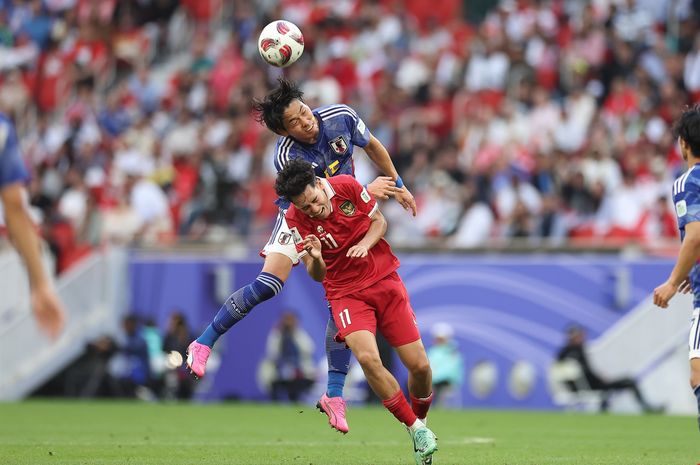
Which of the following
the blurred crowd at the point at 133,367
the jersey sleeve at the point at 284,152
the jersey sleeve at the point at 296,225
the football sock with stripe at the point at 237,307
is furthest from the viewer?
the blurred crowd at the point at 133,367

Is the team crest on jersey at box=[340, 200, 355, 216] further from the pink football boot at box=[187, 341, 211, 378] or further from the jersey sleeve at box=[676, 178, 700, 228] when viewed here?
the jersey sleeve at box=[676, 178, 700, 228]

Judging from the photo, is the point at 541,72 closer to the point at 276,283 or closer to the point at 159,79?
the point at 159,79

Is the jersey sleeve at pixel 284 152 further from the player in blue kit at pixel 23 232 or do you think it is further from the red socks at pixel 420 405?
the player in blue kit at pixel 23 232

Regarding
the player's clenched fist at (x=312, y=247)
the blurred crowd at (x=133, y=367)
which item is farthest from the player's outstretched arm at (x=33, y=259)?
the blurred crowd at (x=133, y=367)

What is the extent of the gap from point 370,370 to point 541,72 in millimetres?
14301

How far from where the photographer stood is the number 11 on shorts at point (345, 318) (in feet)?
34.1

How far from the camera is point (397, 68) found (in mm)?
25172

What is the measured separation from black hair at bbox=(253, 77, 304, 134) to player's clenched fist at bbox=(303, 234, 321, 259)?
1.25 meters

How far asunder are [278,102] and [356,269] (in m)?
1.48

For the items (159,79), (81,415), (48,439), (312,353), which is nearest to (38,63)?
(159,79)

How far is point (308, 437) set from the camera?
14172mm

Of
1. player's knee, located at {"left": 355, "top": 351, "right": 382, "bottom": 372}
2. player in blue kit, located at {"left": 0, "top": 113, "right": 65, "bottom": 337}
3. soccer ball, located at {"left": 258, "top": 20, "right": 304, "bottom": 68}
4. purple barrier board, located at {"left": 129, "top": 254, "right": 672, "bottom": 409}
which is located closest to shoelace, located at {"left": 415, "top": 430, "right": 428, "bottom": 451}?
player's knee, located at {"left": 355, "top": 351, "right": 382, "bottom": 372}

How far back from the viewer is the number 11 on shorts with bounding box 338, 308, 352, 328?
34.1 feet

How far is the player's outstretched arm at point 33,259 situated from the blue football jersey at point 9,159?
0.39 feet
